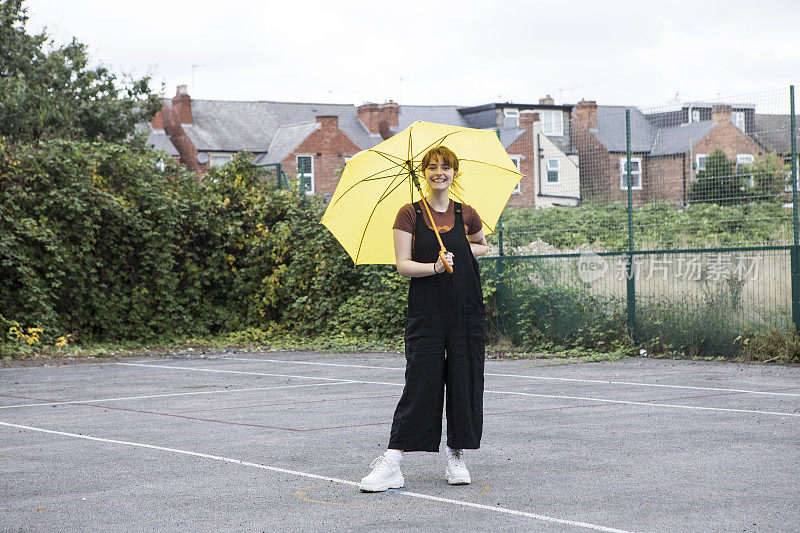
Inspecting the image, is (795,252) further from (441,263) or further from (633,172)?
(441,263)

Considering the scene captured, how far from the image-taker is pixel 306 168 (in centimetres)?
2066

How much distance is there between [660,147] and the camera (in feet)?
49.2

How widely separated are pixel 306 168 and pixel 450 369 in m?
15.1

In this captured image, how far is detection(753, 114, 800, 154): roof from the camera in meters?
13.4

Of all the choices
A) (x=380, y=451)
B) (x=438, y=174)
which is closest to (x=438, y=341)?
(x=438, y=174)

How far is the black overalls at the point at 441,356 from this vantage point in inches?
234

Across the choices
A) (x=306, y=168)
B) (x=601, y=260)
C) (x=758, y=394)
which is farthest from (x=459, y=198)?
(x=306, y=168)

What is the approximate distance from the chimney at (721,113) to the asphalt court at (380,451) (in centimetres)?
384

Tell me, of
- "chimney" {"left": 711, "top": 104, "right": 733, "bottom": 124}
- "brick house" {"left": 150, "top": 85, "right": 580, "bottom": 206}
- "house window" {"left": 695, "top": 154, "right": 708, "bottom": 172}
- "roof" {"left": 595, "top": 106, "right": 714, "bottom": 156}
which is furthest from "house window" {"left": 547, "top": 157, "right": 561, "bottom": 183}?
"brick house" {"left": 150, "top": 85, "right": 580, "bottom": 206}

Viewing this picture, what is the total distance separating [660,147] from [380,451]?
9.42 m

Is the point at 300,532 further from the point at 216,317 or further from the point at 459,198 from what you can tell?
the point at 216,317

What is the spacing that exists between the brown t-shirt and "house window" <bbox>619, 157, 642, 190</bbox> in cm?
916

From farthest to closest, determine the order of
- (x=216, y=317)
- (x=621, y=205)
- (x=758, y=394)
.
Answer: (x=216, y=317)
(x=621, y=205)
(x=758, y=394)

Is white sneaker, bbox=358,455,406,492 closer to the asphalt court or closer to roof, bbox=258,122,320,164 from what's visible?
the asphalt court
